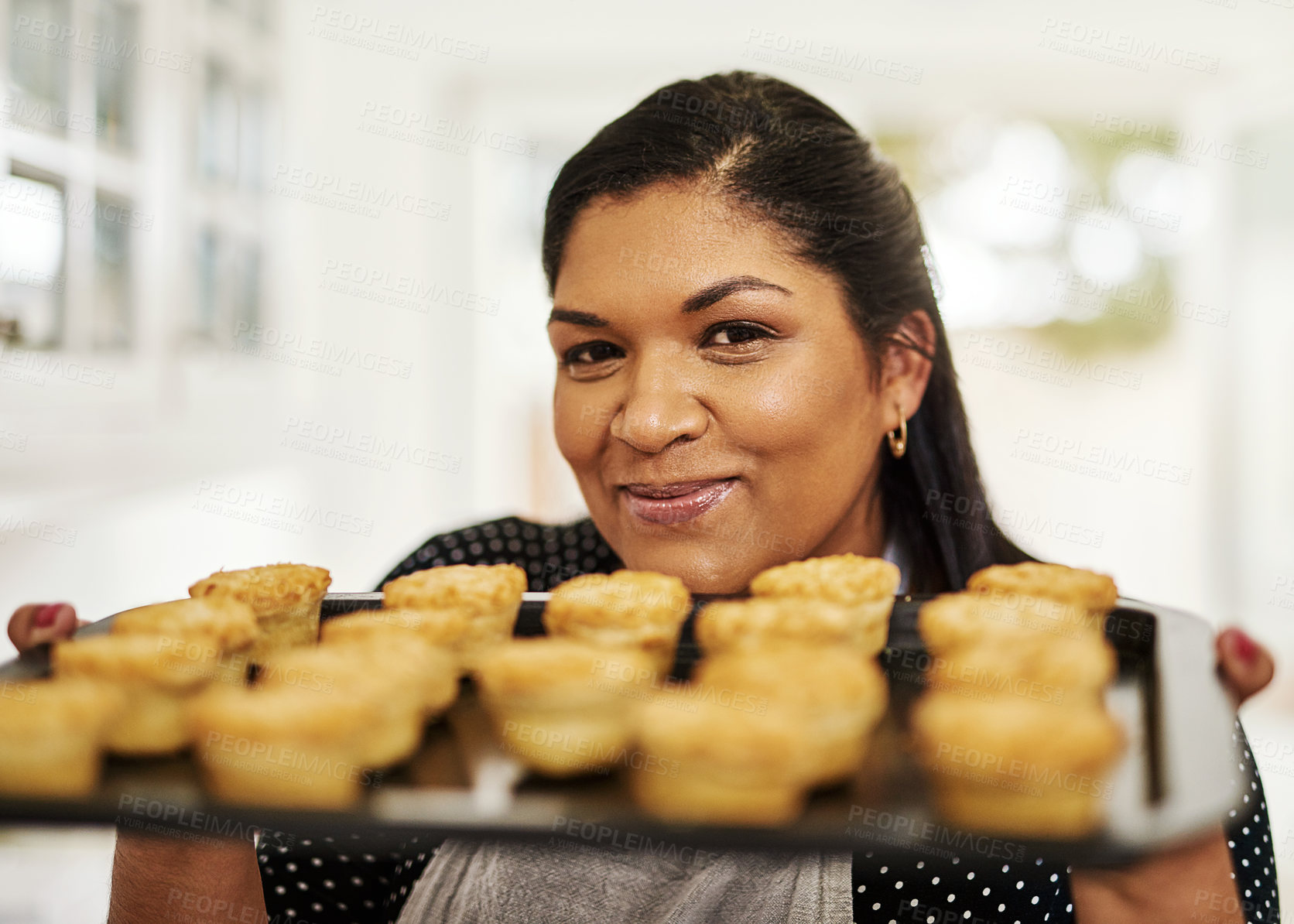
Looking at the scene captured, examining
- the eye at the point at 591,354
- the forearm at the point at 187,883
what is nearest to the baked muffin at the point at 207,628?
the forearm at the point at 187,883

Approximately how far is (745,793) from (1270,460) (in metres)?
4.56

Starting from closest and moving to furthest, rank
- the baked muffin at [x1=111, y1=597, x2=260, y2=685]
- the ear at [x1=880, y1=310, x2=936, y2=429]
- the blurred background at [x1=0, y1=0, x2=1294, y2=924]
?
the baked muffin at [x1=111, y1=597, x2=260, y2=685] < the ear at [x1=880, y1=310, x2=936, y2=429] < the blurred background at [x1=0, y1=0, x2=1294, y2=924]

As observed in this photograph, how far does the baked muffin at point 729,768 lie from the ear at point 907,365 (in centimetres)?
81

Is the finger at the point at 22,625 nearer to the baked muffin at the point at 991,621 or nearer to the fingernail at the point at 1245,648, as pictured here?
the baked muffin at the point at 991,621

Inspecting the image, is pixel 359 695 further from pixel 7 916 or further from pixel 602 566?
pixel 7 916

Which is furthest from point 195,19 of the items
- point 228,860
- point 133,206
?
point 228,860

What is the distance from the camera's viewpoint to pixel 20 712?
77cm

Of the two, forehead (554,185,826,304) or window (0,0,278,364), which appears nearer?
forehead (554,185,826,304)

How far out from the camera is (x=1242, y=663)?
37.9 inches

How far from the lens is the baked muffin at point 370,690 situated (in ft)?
2.65

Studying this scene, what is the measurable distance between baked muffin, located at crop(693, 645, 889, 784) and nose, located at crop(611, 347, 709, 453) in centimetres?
43

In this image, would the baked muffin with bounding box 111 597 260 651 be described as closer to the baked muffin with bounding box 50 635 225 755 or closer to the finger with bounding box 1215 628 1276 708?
the baked muffin with bounding box 50 635 225 755

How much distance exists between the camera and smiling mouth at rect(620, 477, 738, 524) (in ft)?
4.29

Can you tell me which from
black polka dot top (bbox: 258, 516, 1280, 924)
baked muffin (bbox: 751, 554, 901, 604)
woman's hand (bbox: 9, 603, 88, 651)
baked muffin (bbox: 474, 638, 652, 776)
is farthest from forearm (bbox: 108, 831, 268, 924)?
baked muffin (bbox: 751, 554, 901, 604)
